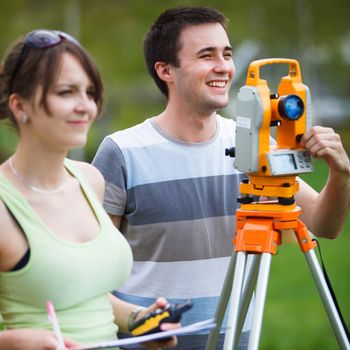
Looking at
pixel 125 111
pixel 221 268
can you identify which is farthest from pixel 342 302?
pixel 125 111

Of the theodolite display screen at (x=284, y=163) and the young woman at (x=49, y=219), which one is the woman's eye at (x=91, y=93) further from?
the theodolite display screen at (x=284, y=163)

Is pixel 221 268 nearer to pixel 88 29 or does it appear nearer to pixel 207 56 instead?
pixel 207 56

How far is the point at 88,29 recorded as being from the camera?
26875 millimetres

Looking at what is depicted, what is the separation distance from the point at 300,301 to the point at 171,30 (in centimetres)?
493

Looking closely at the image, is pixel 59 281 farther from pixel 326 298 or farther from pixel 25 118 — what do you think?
pixel 326 298

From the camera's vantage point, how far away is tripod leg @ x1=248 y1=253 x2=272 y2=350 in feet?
10.6

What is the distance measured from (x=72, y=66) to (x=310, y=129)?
3.35 feet

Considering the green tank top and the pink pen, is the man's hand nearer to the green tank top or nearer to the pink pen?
the green tank top

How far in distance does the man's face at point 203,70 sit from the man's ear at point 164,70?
3 cm

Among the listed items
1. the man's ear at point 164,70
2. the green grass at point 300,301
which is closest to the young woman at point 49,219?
the man's ear at point 164,70

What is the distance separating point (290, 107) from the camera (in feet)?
11.1

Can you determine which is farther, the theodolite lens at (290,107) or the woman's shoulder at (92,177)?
the theodolite lens at (290,107)

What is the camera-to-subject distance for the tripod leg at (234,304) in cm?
327

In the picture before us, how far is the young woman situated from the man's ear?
1.14 metres
